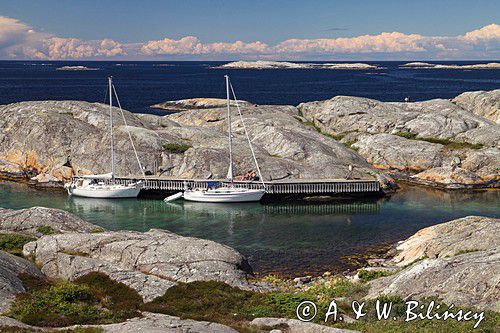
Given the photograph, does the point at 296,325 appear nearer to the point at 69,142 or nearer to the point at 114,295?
the point at 114,295

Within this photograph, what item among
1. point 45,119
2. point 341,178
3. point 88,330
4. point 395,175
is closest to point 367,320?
point 88,330

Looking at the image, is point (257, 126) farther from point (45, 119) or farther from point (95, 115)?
point (45, 119)

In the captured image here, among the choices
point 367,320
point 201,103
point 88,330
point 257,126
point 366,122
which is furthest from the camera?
point 201,103

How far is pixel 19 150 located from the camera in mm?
76312

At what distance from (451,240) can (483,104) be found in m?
77.5

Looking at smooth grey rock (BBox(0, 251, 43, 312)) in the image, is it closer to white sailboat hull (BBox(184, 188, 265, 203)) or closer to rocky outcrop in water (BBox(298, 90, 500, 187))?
white sailboat hull (BBox(184, 188, 265, 203))

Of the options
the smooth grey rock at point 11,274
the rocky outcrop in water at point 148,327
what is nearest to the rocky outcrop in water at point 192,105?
the smooth grey rock at point 11,274

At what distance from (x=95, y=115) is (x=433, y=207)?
54794mm

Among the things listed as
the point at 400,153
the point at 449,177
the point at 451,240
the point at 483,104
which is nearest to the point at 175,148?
the point at 400,153

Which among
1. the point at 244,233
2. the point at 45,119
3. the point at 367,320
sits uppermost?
the point at 45,119

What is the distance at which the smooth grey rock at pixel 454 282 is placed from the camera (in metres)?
23.6

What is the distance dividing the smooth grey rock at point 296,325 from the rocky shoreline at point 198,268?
52mm

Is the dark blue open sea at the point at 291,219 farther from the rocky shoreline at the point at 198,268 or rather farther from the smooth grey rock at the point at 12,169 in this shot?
the rocky shoreline at the point at 198,268

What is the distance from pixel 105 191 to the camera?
66.8 m
